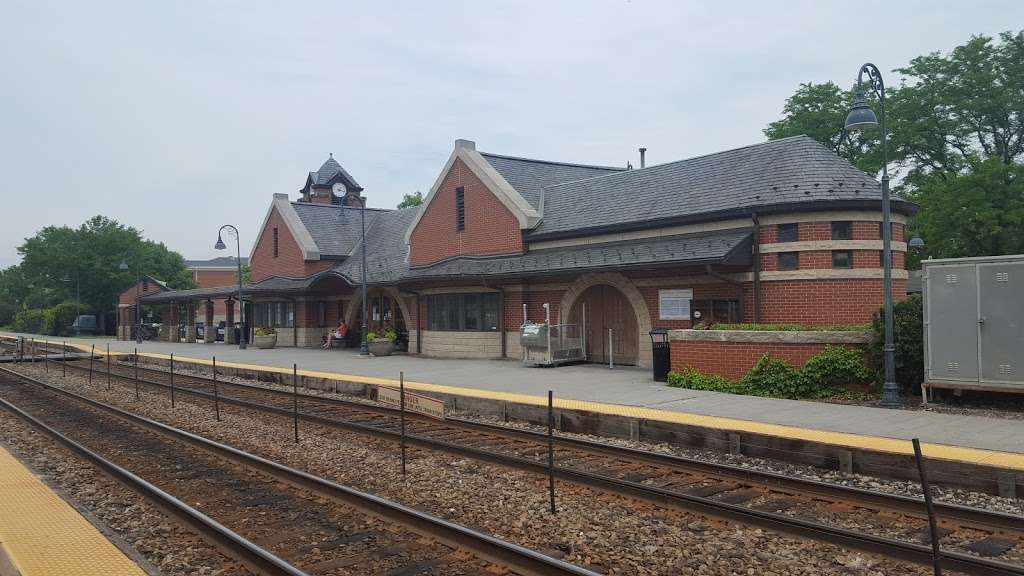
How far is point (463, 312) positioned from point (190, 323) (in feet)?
98.1

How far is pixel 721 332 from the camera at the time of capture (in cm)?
1576

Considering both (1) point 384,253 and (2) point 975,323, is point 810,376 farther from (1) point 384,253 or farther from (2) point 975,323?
(1) point 384,253

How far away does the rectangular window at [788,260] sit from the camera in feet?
58.4

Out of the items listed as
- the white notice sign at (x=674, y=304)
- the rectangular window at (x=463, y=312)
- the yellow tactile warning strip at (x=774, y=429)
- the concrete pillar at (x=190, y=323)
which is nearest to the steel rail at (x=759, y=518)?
the yellow tactile warning strip at (x=774, y=429)

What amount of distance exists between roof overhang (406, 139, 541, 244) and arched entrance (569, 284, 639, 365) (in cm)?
402

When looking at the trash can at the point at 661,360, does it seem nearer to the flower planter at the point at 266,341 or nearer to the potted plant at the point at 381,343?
the potted plant at the point at 381,343

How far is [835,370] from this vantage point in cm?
1424

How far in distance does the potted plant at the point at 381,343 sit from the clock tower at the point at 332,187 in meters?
23.5

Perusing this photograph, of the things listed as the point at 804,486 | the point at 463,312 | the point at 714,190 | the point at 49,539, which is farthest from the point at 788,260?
the point at 49,539

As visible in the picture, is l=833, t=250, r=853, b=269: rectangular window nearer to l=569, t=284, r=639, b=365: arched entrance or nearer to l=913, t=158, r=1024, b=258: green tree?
l=569, t=284, r=639, b=365: arched entrance

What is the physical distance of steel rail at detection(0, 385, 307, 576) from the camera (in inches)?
248

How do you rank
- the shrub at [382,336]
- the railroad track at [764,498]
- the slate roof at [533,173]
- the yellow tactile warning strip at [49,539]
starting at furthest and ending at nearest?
the shrub at [382,336] → the slate roof at [533,173] → the railroad track at [764,498] → the yellow tactile warning strip at [49,539]

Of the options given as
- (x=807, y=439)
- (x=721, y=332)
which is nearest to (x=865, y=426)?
(x=807, y=439)

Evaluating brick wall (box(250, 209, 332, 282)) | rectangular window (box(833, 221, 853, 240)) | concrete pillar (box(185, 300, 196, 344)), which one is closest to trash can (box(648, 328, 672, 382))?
rectangular window (box(833, 221, 853, 240))
